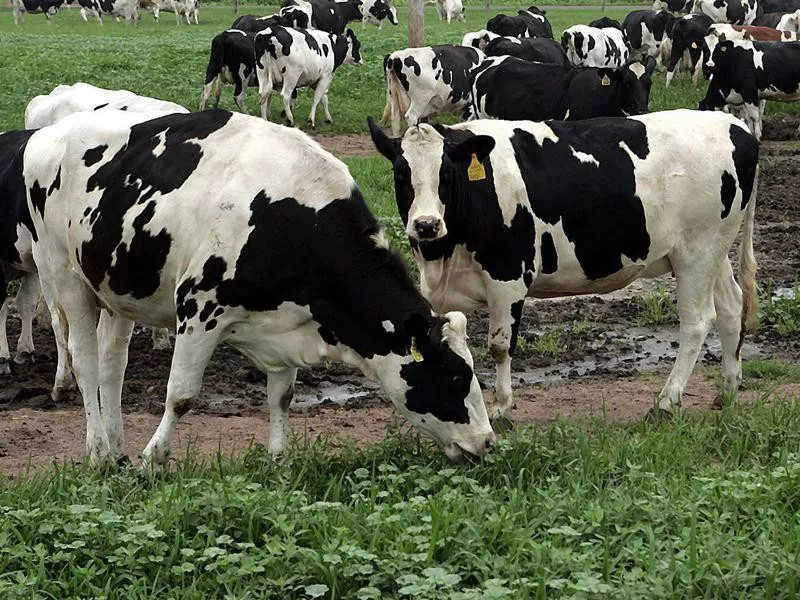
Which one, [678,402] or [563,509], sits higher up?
[563,509]

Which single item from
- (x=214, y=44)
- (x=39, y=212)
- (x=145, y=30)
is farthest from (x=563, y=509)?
(x=145, y=30)

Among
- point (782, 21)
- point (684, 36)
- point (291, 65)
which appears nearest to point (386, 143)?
point (291, 65)

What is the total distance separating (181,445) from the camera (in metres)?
7.95

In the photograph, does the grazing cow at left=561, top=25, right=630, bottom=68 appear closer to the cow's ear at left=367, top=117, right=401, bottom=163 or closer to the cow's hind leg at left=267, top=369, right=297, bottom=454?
the cow's ear at left=367, top=117, right=401, bottom=163

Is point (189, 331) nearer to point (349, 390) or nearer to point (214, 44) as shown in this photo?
point (349, 390)

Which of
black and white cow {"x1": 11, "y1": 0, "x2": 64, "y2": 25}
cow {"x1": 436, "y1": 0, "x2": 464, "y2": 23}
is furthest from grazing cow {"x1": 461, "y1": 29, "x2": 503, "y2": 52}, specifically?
black and white cow {"x1": 11, "y1": 0, "x2": 64, "y2": 25}

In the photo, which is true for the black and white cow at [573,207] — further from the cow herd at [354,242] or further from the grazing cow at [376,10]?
the grazing cow at [376,10]

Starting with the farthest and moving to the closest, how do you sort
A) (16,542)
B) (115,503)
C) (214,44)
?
(214,44)
(115,503)
(16,542)

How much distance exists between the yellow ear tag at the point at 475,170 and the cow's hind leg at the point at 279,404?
5.99ft

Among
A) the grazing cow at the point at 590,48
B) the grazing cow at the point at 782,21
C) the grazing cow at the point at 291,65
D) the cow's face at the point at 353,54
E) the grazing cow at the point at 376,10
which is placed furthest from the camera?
the grazing cow at the point at 376,10

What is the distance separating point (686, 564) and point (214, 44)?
1943 centimetres

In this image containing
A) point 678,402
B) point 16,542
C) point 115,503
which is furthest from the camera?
point 678,402

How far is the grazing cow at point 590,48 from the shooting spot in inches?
1107

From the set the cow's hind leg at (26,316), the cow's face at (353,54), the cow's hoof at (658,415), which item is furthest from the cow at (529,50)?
the cow's hoof at (658,415)
